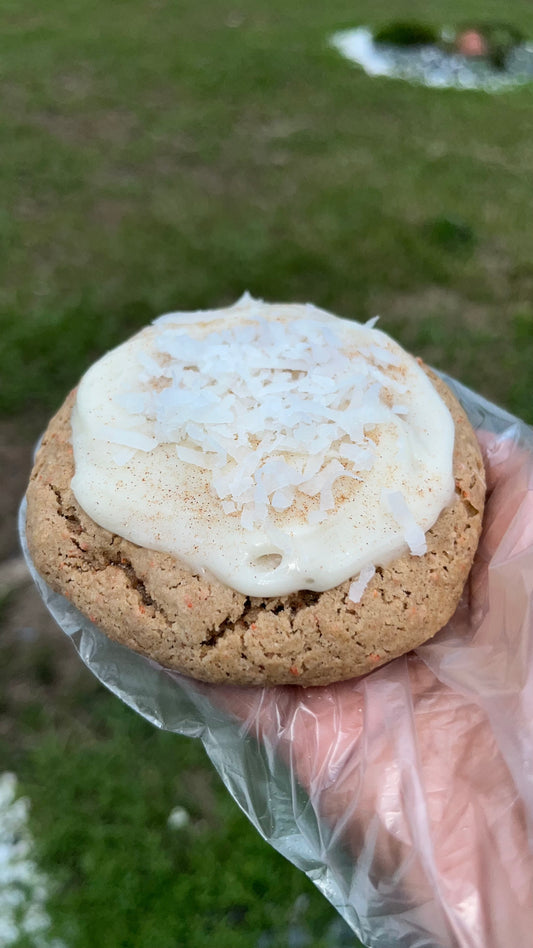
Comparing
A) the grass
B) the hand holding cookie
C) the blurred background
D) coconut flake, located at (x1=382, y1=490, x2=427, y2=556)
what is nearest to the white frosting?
coconut flake, located at (x1=382, y1=490, x2=427, y2=556)

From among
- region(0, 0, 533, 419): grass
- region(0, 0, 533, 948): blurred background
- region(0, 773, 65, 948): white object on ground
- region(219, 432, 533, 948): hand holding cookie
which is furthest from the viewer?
region(0, 0, 533, 419): grass

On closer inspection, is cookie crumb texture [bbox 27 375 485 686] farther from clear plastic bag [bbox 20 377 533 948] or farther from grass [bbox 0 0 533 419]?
grass [bbox 0 0 533 419]

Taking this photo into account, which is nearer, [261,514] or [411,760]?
[261,514]

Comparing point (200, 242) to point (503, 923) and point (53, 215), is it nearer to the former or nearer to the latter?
point (53, 215)

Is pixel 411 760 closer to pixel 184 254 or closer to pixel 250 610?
pixel 250 610

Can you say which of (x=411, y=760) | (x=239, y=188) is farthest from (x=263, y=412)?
(x=239, y=188)

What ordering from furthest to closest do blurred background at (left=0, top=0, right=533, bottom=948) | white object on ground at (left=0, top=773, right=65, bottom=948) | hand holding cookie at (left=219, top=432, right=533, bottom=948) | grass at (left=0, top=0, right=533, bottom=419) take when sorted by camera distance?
1. grass at (left=0, top=0, right=533, bottom=419)
2. blurred background at (left=0, top=0, right=533, bottom=948)
3. white object on ground at (left=0, top=773, right=65, bottom=948)
4. hand holding cookie at (left=219, top=432, right=533, bottom=948)

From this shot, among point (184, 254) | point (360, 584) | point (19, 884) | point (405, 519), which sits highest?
point (405, 519)

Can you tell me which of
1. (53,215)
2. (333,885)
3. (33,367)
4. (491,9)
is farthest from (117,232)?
(491,9)
